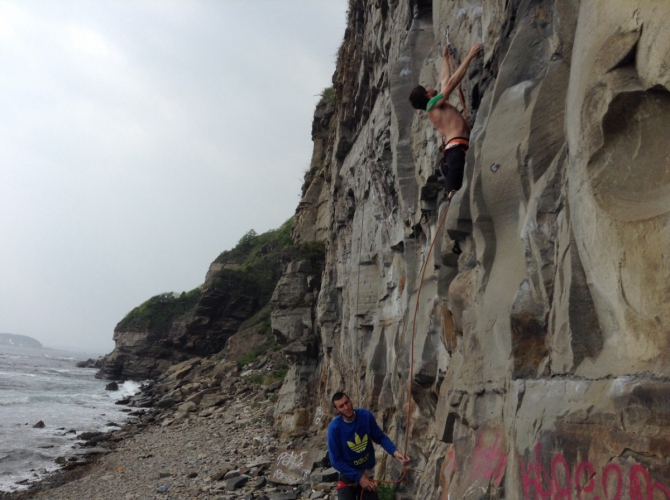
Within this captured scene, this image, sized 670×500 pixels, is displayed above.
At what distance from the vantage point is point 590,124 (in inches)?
122

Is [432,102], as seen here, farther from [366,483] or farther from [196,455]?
[196,455]

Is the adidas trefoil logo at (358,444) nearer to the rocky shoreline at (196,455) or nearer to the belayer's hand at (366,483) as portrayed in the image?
the belayer's hand at (366,483)

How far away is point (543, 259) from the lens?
3664 millimetres

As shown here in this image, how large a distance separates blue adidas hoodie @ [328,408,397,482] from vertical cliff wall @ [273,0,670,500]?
793 mm

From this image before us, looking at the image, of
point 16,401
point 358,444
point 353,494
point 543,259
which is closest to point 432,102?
point 543,259

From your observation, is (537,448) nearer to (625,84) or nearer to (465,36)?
(625,84)

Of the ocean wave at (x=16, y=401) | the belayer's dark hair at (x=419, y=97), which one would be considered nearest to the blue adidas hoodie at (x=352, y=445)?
the belayer's dark hair at (x=419, y=97)

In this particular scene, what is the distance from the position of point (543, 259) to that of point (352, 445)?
2442mm

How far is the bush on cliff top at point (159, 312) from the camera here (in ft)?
153

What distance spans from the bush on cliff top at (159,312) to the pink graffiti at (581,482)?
148 ft

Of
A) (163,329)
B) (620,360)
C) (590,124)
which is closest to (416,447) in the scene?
(620,360)

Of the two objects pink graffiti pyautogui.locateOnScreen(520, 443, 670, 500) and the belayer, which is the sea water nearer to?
the belayer

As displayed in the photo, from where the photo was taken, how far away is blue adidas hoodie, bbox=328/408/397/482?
4.66 meters

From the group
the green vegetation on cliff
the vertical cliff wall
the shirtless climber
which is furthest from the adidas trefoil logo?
the green vegetation on cliff
